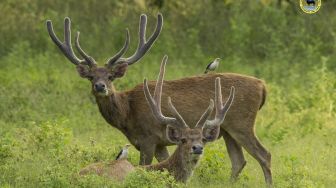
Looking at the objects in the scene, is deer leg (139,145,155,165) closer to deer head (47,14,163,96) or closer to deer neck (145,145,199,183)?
deer head (47,14,163,96)

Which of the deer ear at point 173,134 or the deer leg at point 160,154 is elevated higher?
the deer ear at point 173,134

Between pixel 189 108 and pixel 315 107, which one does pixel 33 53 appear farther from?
pixel 189 108

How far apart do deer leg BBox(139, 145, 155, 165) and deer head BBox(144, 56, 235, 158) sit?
30.4 inches

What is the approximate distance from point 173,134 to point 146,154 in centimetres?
95

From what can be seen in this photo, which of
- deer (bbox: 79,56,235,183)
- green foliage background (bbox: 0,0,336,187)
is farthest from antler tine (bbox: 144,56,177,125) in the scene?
green foliage background (bbox: 0,0,336,187)

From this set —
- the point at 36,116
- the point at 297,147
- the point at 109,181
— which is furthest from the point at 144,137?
the point at 36,116

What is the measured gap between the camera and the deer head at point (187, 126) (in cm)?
1014

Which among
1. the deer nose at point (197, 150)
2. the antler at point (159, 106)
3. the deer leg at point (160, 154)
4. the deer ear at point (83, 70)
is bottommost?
the deer leg at point (160, 154)

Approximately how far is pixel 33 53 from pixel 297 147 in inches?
266

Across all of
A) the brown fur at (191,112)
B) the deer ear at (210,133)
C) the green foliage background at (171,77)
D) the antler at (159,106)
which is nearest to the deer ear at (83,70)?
the brown fur at (191,112)

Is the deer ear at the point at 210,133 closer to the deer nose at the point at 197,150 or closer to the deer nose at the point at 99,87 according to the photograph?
the deer nose at the point at 197,150

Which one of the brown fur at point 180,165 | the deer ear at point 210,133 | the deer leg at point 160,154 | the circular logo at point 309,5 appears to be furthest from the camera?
the circular logo at point 309,5

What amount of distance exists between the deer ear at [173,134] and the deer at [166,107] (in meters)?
0.80

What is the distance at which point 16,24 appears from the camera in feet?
64.4
